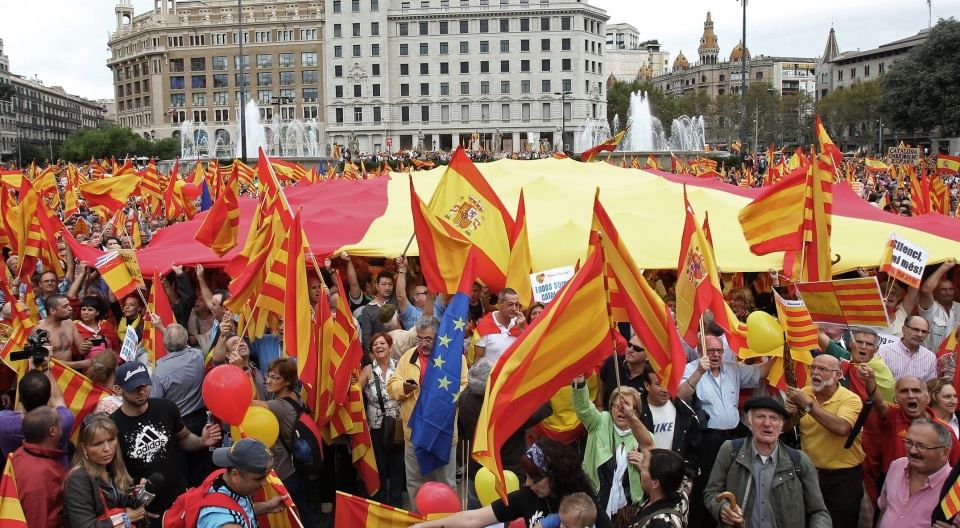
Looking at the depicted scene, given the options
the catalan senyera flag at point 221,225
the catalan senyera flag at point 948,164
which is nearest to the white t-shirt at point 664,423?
the catalan senyera flag at point 221,225

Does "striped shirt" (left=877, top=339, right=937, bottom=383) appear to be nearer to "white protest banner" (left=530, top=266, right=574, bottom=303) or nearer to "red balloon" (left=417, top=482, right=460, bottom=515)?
"white protest banner" (left=530, top=266, right=574, bottom=303)

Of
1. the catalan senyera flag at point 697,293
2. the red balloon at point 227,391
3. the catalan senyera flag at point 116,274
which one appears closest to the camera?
the red balloon at point 227,391

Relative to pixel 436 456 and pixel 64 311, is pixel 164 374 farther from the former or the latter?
pixel 436 456

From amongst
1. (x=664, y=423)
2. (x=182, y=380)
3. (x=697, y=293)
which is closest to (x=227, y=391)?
(x=182, y=380)

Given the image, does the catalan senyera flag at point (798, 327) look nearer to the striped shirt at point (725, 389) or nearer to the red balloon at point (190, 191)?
the striped shirt at point (725, 389)

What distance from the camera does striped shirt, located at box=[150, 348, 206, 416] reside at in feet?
17.7

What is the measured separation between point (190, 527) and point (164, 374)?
212 centimetres

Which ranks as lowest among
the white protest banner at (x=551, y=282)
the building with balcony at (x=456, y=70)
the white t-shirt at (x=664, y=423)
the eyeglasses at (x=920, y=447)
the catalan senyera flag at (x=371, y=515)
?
the catalan senyera flag at (x=371, y=515)

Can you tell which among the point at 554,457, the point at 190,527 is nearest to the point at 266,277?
the point at 190,527

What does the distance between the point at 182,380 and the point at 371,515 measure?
208 cm

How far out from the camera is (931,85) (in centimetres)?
4653

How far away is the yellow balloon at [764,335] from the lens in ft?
16.1

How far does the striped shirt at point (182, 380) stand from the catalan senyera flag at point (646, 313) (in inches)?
108

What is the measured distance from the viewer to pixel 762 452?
394 cm
